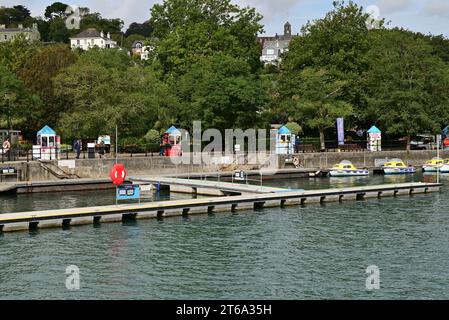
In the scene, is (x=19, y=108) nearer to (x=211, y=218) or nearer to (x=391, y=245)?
(x=211, y=218)

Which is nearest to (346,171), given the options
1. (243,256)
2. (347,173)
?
(347,173)

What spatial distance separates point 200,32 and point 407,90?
24405 mm

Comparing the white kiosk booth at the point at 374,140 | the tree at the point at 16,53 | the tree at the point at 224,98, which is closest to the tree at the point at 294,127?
the tree at the point at 224,98

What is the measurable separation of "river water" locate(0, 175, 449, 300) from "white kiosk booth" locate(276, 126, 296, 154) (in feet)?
86.6

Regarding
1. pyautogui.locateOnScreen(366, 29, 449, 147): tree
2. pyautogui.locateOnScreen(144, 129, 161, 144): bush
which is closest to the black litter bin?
pyautogui.locateOnScreen(144, 129, 161, 144): bush

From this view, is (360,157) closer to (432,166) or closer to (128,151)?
(432,166)

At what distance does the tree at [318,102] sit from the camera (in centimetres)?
7806

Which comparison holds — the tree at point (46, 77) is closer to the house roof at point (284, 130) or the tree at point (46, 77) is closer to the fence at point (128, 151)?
the fence at point (128, 151)

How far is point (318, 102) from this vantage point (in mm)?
78312

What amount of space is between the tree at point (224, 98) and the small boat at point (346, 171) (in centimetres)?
1046

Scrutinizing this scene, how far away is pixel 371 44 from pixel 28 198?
48.6 meters

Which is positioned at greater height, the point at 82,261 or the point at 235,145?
the point at 235,145

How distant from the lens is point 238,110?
73.7 metres
